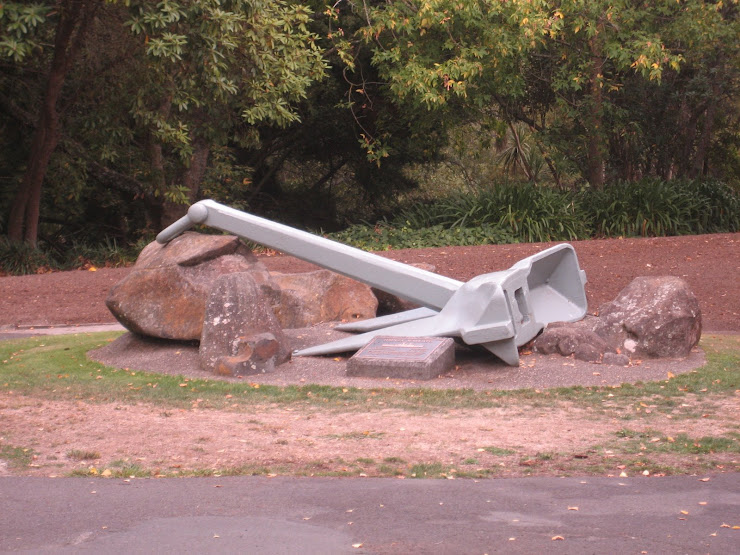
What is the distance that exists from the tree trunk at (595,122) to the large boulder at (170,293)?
38.4 feet

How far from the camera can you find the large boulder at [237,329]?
869 centimetres

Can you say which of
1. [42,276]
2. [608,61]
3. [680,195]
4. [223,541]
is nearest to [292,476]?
[223,541]

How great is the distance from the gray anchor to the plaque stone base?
201mm

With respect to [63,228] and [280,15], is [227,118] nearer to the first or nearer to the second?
[280,15]

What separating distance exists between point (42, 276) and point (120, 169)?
5.49 meters

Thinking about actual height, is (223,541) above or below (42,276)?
below

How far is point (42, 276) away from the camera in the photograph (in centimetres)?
1533

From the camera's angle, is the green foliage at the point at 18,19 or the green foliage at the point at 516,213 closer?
the green foliage at the point at 18,19

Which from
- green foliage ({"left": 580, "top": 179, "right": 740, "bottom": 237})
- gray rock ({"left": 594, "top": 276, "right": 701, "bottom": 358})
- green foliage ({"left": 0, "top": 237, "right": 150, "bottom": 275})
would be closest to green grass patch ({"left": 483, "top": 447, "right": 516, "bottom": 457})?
gray rock ({"left": 594, "top": 276, "right": 701, "bottom": 358})

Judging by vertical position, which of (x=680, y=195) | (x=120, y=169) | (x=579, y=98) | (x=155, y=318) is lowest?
(x=155, y=318)

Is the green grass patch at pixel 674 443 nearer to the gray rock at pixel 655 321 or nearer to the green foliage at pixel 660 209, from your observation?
the gray rock at pixel 655 321

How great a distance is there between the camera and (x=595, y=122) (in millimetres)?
20078

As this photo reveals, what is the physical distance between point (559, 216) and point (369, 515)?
15.3m

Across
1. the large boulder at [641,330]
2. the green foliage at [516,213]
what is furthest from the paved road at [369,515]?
the green foliage at [516,213]
